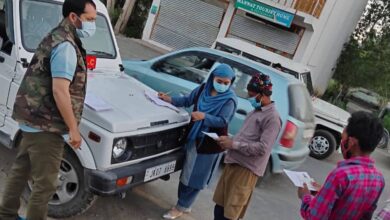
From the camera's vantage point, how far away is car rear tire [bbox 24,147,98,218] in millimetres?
3803

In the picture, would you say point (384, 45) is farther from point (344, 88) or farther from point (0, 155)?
point (0, 155)

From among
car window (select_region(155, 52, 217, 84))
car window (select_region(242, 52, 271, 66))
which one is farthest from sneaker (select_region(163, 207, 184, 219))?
car window (select_region(242, 52, 271, 66))

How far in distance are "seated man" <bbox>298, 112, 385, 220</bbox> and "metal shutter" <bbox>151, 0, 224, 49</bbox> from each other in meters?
16.8

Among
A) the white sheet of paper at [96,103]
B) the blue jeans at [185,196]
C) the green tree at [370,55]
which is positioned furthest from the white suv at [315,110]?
the green tree at [370,55]

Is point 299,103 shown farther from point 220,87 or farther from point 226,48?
point 226,48

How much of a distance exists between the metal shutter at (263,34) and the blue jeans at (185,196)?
14.1 m

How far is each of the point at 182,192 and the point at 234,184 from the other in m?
0.92

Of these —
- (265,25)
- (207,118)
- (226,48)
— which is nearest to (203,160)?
Result: (207,118)

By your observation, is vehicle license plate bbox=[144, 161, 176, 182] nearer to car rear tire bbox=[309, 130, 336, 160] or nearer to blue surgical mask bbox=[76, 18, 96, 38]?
blue surgical mask bbox=[76, 18, 96, 38]

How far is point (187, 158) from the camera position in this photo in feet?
14.4

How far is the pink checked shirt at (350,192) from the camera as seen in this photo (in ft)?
7.48

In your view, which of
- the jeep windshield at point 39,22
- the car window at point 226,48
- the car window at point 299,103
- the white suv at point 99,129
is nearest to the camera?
the white suv at point 99,129

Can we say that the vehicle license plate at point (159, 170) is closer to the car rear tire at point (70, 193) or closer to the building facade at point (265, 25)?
the car rear tire at point (70, 193)

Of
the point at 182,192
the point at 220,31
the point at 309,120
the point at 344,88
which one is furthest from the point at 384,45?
the point at 182,192
